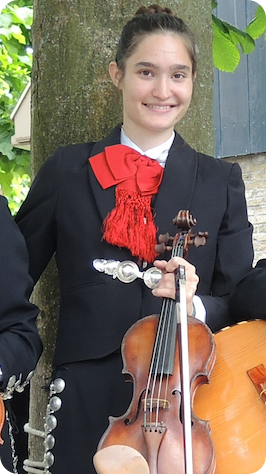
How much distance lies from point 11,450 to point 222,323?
0.78 m

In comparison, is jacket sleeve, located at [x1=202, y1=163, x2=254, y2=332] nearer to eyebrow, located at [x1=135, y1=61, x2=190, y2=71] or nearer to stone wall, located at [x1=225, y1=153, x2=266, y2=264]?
eyebrow, located at [x1=135, y1=61, x2=190, y2=71]

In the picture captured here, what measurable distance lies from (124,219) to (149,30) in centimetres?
55

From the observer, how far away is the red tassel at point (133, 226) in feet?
7.82

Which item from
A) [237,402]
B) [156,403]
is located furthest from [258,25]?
[156,403]

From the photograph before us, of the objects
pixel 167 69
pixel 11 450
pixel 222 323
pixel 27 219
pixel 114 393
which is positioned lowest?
pixel 11 450

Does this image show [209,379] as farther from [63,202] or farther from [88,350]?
[63,202]

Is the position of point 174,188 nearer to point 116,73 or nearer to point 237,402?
point 116,73

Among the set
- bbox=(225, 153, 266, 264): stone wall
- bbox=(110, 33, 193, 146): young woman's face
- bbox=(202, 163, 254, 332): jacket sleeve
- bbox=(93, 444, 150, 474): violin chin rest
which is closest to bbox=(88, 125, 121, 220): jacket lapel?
bbox=(110, 33, 193, 146): young woman's face

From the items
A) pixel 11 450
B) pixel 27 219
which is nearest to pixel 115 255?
pixel 27 219

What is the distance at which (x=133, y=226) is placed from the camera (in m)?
2.41

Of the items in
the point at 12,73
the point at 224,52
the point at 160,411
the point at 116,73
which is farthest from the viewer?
the point at 12,73

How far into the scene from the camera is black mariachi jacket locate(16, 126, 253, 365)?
2.38 meters

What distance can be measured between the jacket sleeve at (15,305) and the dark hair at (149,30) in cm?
58

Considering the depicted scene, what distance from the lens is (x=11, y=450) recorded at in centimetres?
267
